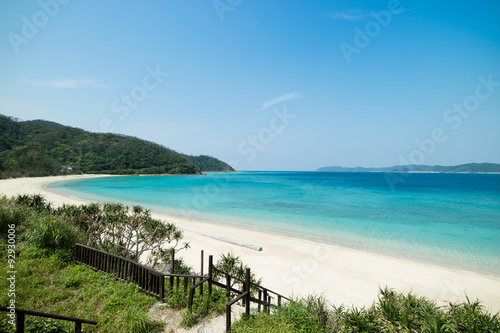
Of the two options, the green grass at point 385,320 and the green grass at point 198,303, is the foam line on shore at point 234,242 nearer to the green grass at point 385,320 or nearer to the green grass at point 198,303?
the green grass at point 198,303

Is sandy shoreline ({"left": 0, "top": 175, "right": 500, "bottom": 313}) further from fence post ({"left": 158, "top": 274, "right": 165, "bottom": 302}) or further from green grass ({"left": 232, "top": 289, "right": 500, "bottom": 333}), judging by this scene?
fence post ({"left": 158, "top": 274, "right": 165, "bottom": 302})

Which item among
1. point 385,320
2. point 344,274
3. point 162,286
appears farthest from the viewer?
point 344,274

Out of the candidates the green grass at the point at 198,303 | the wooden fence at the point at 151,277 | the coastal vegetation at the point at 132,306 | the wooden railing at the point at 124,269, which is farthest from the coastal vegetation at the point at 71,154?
the green grass at the point at 198,303

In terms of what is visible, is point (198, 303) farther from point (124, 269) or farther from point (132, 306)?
point (124, 269)

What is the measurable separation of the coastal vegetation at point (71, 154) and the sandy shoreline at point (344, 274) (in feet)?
221

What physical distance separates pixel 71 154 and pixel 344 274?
382 feet

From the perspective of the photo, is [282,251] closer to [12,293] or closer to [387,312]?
[387,312]

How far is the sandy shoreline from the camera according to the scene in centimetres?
886

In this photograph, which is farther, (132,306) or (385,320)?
(132,306)

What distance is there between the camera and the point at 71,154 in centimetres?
9544

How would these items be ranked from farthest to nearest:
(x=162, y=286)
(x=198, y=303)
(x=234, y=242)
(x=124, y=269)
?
(x=234, y=242)
(x=124, y=269)
(x=162, y=286)
(x=198, y=303)

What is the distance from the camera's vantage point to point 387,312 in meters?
4.41

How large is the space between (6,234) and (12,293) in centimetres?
460

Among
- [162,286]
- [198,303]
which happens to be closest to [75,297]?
[162,286]
